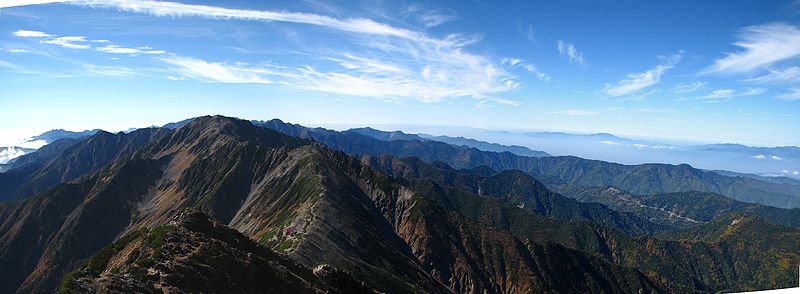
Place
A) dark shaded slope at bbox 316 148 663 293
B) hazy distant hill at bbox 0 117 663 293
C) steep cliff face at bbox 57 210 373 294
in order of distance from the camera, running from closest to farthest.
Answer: steep cliff face at bbox 57 210 373 294 → hazy distant hill at bbox 0 117 663 293 → dark shaded slope at bbox 316 148 663 293

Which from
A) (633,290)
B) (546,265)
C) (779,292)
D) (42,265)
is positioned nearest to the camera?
(779,292)

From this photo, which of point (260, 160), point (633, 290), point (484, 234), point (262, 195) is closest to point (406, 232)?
point (484, 234)

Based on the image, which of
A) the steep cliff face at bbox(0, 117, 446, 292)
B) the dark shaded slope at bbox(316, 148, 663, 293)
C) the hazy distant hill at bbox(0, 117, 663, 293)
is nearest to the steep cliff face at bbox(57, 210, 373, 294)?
the steep cliff face at bbox(0, 117, 446, 292)

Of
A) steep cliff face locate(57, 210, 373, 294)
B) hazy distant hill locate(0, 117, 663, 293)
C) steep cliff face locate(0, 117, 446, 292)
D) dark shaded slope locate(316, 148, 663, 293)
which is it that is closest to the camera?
steep cliff face locate(57, 210, 373, 294)

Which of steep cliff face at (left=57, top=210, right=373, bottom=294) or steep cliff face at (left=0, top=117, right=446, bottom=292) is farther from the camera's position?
steep cliff face at (left=0, top=117, right=446, bottom=292)

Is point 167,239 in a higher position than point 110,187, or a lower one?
higher

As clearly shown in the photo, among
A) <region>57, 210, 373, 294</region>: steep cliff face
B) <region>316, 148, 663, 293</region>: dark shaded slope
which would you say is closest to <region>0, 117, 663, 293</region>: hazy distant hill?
<region>316, 148, 663, 293</region>: dark shaded slope

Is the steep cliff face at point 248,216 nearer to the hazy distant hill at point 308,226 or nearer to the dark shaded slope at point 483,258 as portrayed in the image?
the hazy distant hill at point 308,226

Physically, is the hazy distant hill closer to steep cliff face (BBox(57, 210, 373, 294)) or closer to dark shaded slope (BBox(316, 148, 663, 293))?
dark shaded slope (BBox(316, 148, 663, 293))

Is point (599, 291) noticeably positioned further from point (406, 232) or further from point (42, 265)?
point (42, 265)

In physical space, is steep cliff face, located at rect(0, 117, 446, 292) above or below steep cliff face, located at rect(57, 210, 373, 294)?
below

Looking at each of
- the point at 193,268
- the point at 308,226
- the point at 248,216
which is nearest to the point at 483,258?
the point at 248,216
